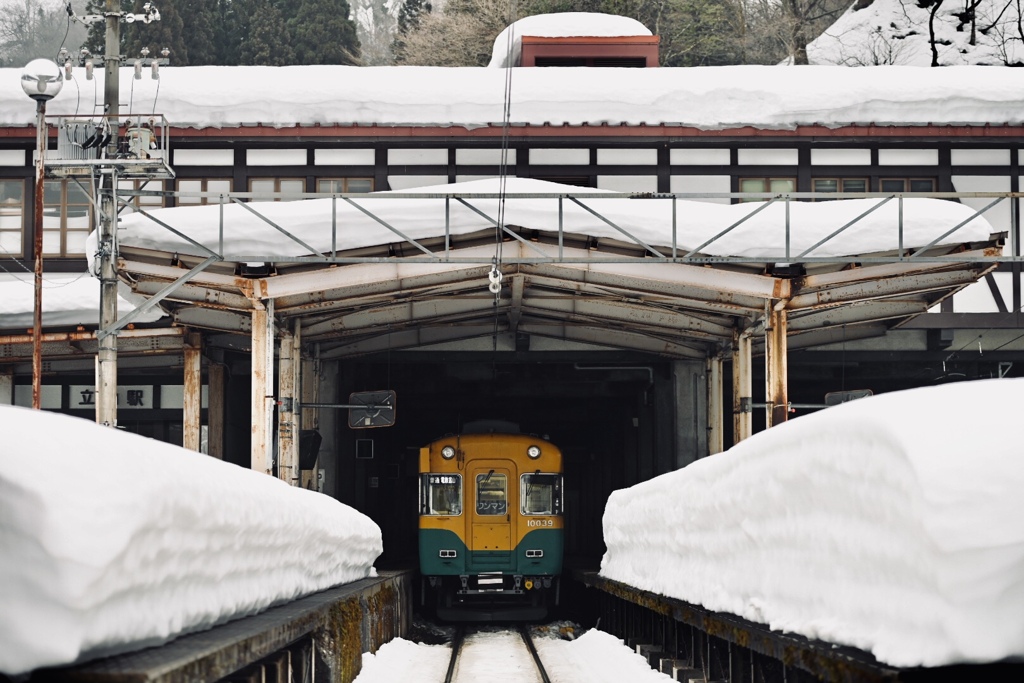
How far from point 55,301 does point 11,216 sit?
9.79 ft

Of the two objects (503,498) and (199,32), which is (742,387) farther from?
(199,32)

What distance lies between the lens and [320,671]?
9031 mm

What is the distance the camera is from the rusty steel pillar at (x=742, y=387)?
18609 millimetres

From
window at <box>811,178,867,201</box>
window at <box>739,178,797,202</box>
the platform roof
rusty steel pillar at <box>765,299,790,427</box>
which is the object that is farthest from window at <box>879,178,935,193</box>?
rusty steel pillar at <box>765,299,790,427</box>

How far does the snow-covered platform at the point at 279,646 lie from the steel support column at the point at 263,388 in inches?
114

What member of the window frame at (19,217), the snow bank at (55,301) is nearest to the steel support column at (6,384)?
the snow bank at (55,301)

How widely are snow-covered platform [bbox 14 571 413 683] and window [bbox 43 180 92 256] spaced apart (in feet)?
37.9

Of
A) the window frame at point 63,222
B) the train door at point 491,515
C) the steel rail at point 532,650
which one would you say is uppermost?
the window frame at point 63,222

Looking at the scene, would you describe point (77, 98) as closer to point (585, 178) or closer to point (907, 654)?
point (585, 178)

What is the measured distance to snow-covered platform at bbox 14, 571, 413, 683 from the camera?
14.8 ft

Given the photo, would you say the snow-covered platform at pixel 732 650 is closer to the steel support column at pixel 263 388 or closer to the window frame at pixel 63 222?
the steel support column at pixel 263 388

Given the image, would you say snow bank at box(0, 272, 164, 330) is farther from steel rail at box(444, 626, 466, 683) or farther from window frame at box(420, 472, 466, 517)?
steel rail at box(444, 626, 466, 683)

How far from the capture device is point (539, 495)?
20.8 meters

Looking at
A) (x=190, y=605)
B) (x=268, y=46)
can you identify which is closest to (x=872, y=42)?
(x=268, y=46)
